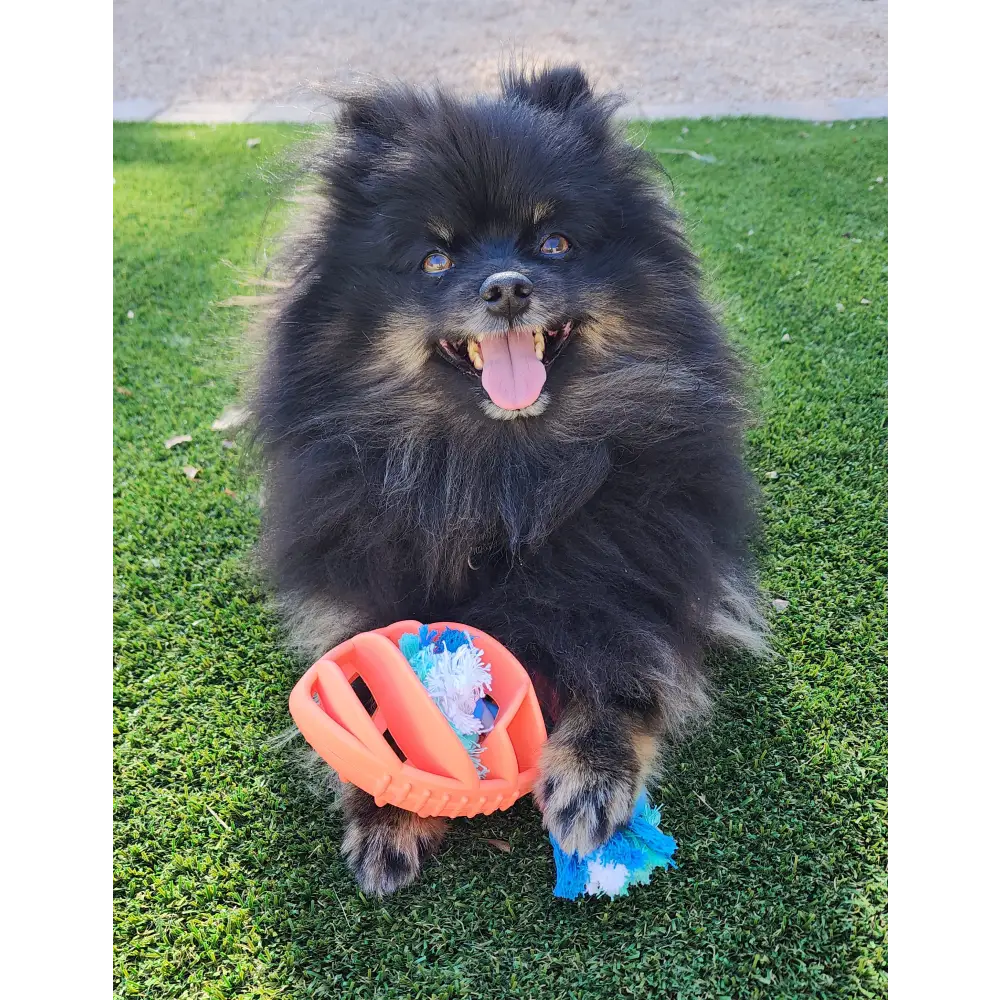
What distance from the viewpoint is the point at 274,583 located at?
254 cm

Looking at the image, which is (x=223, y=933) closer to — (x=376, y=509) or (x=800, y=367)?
(x=376, y=509)

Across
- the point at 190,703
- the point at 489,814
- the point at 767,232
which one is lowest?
the point at 190,703

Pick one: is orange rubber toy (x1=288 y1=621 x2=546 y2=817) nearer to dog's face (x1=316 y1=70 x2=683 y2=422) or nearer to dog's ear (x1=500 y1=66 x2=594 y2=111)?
dog's face (x1=316 y1=70 x2=683 y2=422)

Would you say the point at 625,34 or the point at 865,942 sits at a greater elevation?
the point at 625,34

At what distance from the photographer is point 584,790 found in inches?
73.8

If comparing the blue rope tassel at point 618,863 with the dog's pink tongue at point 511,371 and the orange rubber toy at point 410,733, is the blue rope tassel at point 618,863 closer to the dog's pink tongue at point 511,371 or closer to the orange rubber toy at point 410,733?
the orange rubber toy at point 410,733

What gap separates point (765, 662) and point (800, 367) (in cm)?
187

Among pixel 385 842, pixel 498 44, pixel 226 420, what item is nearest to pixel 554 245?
pixel 385 842

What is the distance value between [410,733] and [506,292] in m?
1.05

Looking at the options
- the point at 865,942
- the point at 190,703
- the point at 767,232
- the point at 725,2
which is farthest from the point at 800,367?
the point at 725,2

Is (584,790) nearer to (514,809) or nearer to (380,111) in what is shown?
(514,809)

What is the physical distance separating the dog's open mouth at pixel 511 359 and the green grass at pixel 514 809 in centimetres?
92

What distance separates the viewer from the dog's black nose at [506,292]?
2.08m

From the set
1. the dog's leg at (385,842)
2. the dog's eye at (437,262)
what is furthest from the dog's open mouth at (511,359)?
the dog's leg at (385,842)
